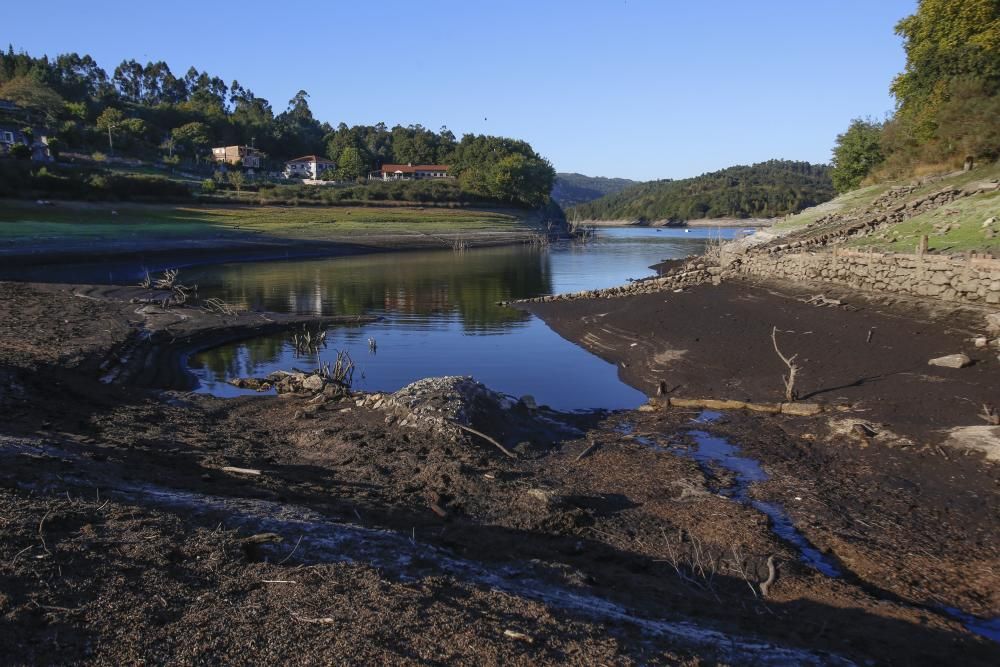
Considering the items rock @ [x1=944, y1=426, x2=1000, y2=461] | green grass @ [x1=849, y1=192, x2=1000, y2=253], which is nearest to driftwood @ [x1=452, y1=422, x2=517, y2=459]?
rock @ [x1=944, y1=426, x2=1000, y2=461]

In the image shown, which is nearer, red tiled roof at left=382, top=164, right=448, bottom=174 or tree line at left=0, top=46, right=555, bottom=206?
tree line at left=0, top=46, right=555, bottom=206

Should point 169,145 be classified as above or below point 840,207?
above

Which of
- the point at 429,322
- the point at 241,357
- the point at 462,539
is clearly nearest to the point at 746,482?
the point at 462,539

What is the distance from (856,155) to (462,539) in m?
57.4

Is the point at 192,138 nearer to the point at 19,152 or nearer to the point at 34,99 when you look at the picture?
the point at 34,99

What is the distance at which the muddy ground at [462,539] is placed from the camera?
4.74 meters

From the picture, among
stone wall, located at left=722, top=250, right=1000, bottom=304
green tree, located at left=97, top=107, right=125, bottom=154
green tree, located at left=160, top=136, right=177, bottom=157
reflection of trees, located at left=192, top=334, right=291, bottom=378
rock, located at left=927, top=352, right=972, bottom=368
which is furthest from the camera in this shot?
green tree, located at left=160, top=136, right=177, bottom=157

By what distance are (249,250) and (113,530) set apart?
194 feet

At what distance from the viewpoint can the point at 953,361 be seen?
13906 mm

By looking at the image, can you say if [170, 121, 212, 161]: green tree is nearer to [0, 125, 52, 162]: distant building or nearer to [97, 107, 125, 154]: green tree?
[97, 107, 125, 154]: green tree

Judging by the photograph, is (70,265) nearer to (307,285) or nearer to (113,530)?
(307,285)

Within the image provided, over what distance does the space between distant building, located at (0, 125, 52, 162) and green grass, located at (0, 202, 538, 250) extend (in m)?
24.1

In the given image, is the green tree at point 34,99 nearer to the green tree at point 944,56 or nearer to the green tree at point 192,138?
the green tree at point 192,138

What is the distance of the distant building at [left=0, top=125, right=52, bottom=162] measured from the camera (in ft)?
270
